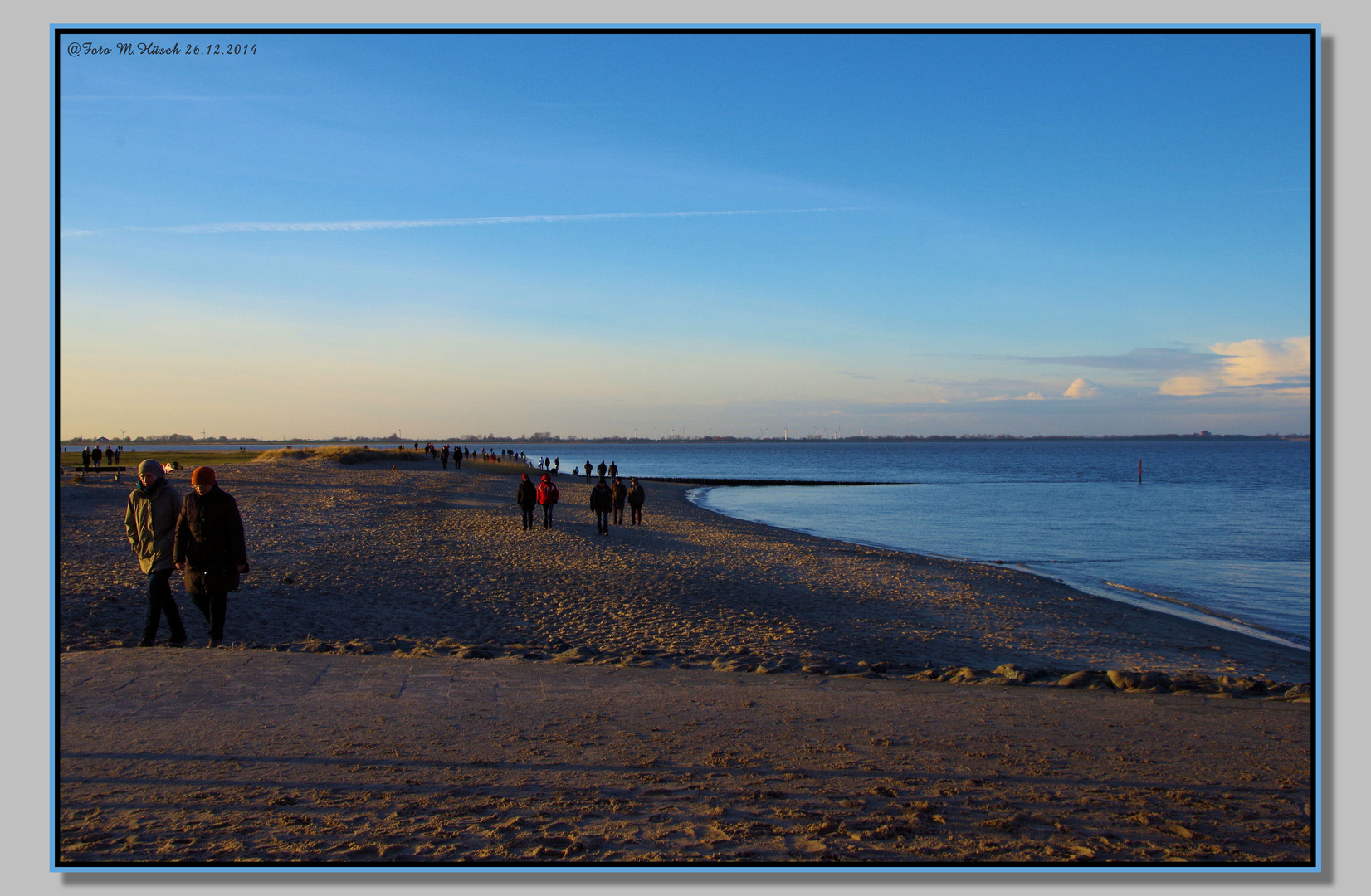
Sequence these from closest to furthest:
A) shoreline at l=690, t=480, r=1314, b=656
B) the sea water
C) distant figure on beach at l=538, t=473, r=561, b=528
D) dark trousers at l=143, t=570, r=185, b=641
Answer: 1. dark trousers at l=143, t=570, r=185, b=641
2. shoreline at l=690, t=480, r=1314, b=656
3. the sea water
4. distant figure on beach at l=538, t=473, r=561, b=528

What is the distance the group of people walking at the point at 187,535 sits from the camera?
7.27 meters

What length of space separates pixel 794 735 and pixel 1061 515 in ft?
118

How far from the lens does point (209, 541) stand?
24.0 feet

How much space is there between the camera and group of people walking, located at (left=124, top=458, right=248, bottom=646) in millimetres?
7266

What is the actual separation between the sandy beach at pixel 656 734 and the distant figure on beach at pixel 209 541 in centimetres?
66

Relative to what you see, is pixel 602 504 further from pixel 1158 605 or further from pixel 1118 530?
pixel 1118 530

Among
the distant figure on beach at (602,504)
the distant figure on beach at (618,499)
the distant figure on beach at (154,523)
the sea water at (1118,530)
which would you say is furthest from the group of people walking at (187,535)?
the distant figure on beach at (618,499)

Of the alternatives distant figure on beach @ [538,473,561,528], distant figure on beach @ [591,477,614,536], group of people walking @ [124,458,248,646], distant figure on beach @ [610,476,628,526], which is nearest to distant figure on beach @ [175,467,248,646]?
group of people walking @ [124,458,248,646]

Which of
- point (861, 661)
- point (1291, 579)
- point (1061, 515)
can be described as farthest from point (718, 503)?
point (861, 661)

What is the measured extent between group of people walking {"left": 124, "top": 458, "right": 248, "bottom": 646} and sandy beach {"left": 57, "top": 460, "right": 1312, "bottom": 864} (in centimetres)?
68

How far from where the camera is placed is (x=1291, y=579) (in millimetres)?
18344

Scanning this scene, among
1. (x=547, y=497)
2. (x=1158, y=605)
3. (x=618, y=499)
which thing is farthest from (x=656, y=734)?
(x=618, y=499)

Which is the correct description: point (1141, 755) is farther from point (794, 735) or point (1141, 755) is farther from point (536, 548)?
point (536, 548)

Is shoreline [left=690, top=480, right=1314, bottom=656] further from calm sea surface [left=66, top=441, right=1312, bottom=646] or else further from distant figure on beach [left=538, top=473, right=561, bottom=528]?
distant figure on beach [left=538, top=473, right=561, bottom=528]
